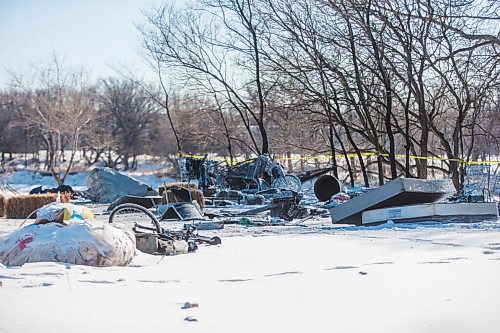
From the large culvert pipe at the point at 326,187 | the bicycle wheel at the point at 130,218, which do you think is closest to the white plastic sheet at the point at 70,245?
Answer: the bicycle wheel at the point at 130,218

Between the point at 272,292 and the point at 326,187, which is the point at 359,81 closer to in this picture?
the point at 326,187

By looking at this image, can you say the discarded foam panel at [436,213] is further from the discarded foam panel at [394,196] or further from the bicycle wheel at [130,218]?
the bicycle wheel at [130,218]

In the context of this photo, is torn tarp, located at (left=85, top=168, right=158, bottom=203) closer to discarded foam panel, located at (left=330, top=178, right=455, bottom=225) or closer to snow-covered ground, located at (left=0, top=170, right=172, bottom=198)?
discarded foam panel, located at (left=330, top=178, right=455, bottom=225)

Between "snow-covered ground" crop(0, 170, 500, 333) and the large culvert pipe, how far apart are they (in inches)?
557

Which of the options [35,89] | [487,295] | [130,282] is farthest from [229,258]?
[35,89]

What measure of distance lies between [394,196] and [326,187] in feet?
34.2

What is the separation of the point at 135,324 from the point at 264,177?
1837 cm

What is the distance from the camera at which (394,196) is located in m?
12.8

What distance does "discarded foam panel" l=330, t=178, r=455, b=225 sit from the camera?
12706mm

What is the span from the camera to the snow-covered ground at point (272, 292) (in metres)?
4.38

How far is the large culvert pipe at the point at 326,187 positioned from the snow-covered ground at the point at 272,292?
14153 millimetres

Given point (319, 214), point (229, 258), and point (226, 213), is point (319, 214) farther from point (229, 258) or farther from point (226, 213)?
point (229, 258)

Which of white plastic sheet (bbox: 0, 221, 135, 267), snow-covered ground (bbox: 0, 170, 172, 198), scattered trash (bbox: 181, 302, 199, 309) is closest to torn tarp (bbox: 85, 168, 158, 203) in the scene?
white plastic sheet (bbox: 0, 221, 135, 267)

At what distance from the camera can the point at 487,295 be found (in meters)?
5.16
